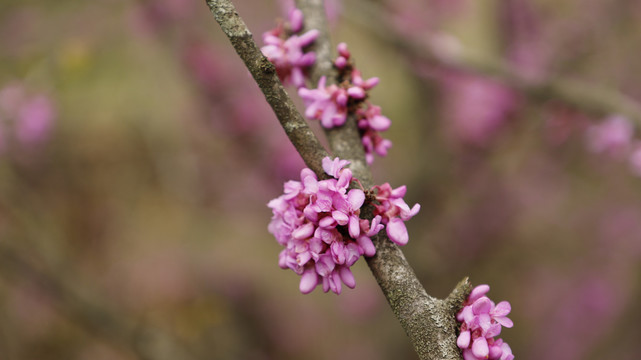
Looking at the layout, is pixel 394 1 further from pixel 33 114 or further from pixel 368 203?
pixel 368 203

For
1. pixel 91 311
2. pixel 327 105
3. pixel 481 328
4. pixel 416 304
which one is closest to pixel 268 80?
pixel 327 105

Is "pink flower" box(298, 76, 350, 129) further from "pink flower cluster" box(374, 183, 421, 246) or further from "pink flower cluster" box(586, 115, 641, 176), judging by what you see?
"pink flower cluster" box(586, 115, 641, 176)

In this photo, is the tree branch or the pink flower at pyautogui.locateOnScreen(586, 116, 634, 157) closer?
the tree branch

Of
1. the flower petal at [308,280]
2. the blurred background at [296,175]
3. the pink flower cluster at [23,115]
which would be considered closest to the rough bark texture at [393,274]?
the flower petal at [308,280]

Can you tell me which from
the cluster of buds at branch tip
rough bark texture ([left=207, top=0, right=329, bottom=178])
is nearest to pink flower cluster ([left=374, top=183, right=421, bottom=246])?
the cluster of buds at branch tip

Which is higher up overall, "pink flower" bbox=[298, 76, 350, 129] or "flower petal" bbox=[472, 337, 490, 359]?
"pink flower" bbox=[298, 76, 350, 129]

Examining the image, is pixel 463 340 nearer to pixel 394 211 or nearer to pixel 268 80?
pixel 394 211

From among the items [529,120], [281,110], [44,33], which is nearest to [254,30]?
[44,33]
